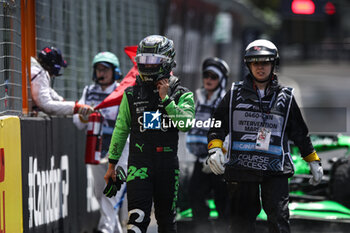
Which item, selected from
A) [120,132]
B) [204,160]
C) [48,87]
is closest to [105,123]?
[48,87]

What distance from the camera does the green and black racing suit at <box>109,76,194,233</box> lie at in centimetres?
600

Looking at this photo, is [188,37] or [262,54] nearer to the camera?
[262,54]

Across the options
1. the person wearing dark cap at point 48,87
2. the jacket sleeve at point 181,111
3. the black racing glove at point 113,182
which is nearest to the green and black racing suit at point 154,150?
the jacket sleeve at point 181,111

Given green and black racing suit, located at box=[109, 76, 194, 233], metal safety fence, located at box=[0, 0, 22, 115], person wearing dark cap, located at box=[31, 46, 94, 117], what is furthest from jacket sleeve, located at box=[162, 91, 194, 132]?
person wearing dark cap, located at box=[31, 46, 94, 117]

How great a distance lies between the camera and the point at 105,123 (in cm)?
824

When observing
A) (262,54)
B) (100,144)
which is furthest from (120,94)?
(262,54)

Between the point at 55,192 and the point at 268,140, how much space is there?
2.65 meters

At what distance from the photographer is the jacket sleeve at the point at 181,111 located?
5.96 metres

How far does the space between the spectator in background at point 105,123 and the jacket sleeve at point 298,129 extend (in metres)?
2.30

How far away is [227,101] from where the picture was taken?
6.50 meters

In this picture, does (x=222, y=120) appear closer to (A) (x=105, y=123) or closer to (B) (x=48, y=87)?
(A) (x=105, y=123)

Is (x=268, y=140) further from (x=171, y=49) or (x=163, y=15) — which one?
(x=163, y=15)

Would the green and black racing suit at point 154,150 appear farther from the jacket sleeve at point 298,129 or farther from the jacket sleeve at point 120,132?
the jacket sleeve at point 298,129

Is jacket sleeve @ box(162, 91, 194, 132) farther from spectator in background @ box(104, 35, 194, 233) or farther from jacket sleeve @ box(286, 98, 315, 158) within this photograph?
jacket sleeve @ box(286, 98, 315, 158)
